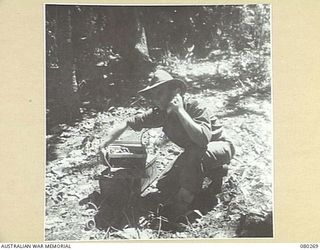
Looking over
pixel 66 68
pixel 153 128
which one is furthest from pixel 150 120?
pixel 66 68

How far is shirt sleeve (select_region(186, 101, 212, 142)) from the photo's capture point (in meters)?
0.60

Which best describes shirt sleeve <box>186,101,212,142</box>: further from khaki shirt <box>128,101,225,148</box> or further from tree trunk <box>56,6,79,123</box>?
tree trunk <box>56,6,79,123</box>

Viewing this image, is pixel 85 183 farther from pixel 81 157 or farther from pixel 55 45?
pixel 55 45

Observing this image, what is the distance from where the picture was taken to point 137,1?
618 mm

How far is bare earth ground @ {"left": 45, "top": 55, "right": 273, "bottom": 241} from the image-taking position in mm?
601

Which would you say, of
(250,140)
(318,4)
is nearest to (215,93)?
(250,140)

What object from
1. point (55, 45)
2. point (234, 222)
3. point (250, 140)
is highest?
point (55, 45)

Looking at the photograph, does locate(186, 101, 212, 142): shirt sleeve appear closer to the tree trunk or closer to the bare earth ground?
the bare earth ground

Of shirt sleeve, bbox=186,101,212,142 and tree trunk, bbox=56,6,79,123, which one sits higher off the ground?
tree trunk, bbox=56,6,79,123

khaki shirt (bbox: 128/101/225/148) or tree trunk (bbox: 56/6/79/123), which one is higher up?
tree trunk (bbox: 56/6/79/123)

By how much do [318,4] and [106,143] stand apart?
12.5 inches

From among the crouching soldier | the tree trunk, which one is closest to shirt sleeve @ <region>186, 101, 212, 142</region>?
the crouching soldier

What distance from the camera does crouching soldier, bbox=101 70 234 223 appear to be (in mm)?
603

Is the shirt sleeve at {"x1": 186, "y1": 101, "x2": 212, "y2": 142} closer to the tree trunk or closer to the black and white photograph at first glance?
the black and white photograph
